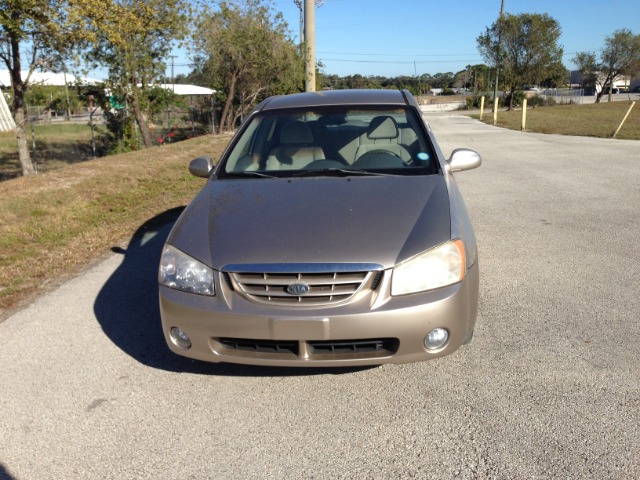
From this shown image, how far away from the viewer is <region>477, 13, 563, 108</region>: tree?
152 ft

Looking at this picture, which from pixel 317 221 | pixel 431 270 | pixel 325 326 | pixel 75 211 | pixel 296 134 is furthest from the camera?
pixel 75 211

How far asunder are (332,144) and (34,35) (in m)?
9.36

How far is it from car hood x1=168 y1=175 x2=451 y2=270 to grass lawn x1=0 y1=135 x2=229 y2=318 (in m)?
2.32

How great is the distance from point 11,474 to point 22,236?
Result: 4.82 meters

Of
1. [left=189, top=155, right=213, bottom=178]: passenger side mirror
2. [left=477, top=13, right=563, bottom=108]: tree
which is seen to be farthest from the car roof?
[left=477, top=13, right=563, bottom=108]: tree

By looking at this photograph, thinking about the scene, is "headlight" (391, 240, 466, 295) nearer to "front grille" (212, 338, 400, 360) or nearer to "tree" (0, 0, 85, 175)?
"front grille" (212, 338, 400, 360)

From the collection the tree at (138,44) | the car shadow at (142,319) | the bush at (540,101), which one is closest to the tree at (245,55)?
the tree at (138,44)

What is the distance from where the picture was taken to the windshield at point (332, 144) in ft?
14.6

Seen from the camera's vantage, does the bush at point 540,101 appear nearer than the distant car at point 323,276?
No

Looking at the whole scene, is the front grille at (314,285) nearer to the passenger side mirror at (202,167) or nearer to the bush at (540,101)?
the passenger side mirror at (202,167)

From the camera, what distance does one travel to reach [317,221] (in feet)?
11.4

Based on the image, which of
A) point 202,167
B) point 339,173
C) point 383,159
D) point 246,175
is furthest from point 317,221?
point 202,167

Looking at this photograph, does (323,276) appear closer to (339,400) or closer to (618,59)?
(339,400)

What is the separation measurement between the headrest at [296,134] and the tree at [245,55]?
659 inches
